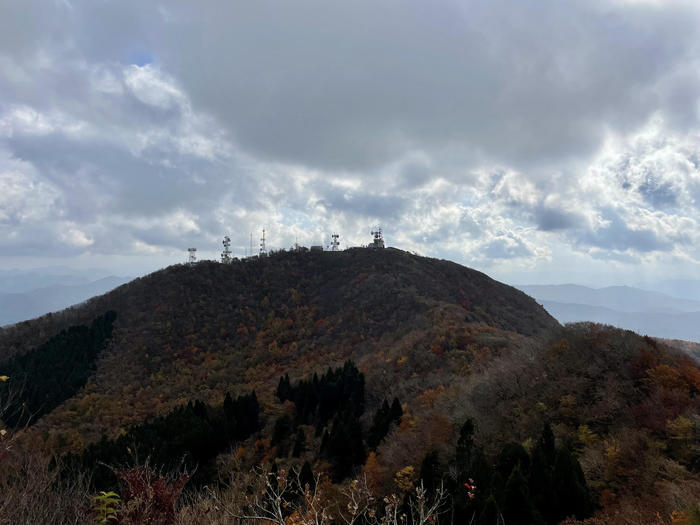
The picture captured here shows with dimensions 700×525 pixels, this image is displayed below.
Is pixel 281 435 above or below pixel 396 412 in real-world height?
below

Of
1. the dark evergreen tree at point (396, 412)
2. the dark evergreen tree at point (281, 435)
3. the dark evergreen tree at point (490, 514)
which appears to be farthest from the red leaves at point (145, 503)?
the dark evergreen tree at point (281, 435)

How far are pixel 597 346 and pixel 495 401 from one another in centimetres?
778

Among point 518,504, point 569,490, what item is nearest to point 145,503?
point 518,504

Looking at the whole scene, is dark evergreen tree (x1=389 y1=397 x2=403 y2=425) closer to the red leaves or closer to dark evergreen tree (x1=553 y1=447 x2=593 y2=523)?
dark evergreen tree (x1=553 y1=447 x2=593 y2=523)

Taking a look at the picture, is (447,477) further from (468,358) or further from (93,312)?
(93,312)

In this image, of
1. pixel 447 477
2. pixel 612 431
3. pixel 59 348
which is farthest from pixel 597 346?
pixel 59 348

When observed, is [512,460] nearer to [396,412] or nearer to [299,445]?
[396,412]

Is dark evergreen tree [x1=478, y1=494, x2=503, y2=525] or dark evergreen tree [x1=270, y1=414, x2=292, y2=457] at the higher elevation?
dark evergreen tree [x1=478, y1=494, x2=503, y2=525]

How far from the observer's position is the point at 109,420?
153 ft

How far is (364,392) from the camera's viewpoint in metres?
42.3

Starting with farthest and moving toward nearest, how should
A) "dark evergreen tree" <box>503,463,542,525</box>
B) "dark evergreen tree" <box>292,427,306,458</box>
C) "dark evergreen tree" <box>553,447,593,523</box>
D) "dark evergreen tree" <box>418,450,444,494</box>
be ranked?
"dark evergreen tree" <box>292,427,306,458</box> < "dark evergreen tree" <box>418,450,444,494</box> < "dark evergreen tree" <box>553,447,593,523</box> < "dark evergreen tree" <box>503,463,542,525</box>

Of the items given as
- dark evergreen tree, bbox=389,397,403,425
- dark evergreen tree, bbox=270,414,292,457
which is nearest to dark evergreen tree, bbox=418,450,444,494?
dark evergreen tree, bbox=389,397,403,425

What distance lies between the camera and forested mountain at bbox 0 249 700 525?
1644 centimetres

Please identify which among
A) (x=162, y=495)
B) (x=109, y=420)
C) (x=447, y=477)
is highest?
(x=162, y=495)
